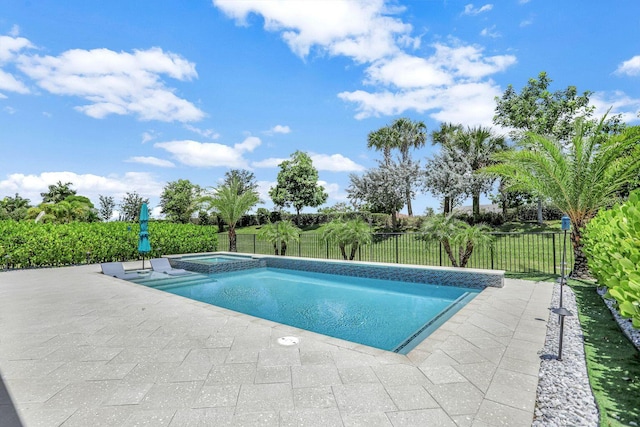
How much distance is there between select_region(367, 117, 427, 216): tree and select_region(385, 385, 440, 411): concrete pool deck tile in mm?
25303

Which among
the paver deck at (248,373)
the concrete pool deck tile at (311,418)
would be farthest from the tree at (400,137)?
the concrete pool deck tile at (311,418)

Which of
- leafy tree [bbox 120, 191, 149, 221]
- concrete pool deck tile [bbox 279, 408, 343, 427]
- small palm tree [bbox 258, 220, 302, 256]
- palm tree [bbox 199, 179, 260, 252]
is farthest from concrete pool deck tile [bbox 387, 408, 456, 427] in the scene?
leafy tree [bbox 120, 191, 149, 221]

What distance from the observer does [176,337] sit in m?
3.83

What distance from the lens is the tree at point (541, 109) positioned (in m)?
19.5

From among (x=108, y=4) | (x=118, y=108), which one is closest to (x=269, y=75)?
(x=108, y=4)

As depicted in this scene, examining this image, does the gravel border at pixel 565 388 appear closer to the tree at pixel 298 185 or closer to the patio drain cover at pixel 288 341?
the patio drain cover at pixel 288 341

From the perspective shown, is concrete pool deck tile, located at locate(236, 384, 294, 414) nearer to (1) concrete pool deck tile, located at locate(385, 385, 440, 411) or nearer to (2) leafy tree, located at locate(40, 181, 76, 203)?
(1) concrete pool deck tile, located at locate(385, 385, 440, 411)

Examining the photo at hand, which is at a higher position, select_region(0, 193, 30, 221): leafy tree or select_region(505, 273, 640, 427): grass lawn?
select_region(0, 193, 30, 221): leafy tree

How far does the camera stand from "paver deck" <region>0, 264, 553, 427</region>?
2.24 m

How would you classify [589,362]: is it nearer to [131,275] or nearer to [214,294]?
[214,294]

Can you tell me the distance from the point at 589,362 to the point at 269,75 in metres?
10.3

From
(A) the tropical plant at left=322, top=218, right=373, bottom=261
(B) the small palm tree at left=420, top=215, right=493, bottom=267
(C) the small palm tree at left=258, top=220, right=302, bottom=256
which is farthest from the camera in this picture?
(C) the small palm tree at left=258, top=220, right=302, bottom=256

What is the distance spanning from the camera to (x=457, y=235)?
8.16m

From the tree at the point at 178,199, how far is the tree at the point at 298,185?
10.1 m
